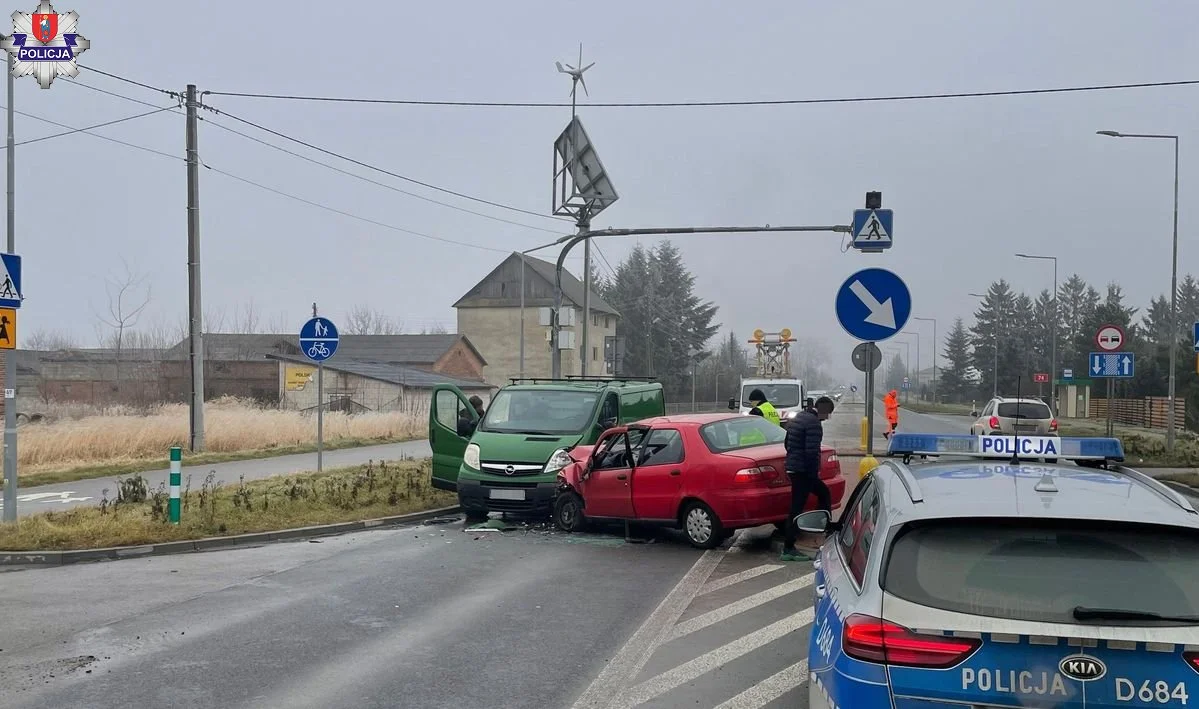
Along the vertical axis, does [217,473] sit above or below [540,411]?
below

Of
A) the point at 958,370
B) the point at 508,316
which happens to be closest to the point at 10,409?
the point at 508,316

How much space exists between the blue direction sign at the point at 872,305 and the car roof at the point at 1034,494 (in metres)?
5.63

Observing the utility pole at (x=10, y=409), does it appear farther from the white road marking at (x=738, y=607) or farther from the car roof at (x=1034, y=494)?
the car roof at (x=1034, y=494)

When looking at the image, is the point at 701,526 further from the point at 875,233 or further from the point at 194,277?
the point at 194,277

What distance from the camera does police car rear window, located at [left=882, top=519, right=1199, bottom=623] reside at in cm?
355

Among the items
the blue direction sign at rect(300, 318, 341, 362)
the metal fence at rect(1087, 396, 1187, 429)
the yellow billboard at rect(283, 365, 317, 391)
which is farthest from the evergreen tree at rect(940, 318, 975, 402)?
the blue direction sign at rect(300, 318, 341, 362)

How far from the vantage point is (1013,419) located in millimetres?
25281

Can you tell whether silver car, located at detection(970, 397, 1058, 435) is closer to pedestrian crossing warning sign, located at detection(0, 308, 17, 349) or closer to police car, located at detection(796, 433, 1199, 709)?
pedestrian crossing warning sign, located at detection(0, 308, 17, 349)

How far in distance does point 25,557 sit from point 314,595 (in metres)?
4.56

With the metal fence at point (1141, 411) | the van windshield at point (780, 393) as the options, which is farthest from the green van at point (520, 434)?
the metal fence at point (1141, 411)

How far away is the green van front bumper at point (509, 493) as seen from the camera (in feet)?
46.6

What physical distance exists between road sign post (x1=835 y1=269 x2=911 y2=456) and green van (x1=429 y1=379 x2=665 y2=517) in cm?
514

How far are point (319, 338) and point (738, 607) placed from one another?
39.5ft

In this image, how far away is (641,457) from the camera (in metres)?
12.7
